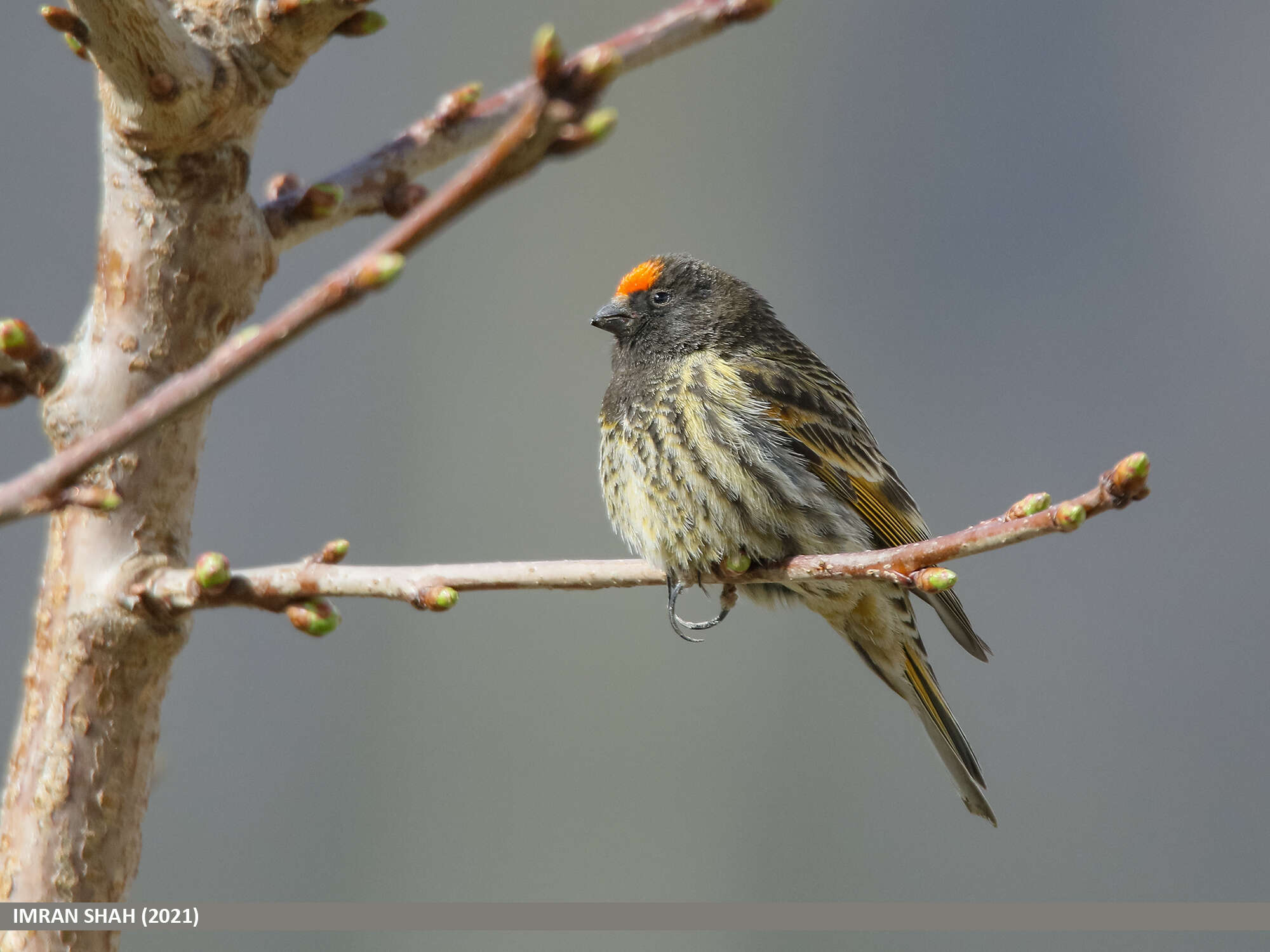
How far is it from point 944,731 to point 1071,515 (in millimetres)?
1916

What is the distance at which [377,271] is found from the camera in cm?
95

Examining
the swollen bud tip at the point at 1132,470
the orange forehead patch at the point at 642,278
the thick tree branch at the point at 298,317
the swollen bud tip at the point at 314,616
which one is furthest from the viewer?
the orange forehead patch at the point at 642,278

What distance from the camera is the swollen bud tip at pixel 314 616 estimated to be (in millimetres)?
1926

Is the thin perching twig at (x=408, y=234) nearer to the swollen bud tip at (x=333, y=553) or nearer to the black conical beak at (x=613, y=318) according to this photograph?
the swollen bud tip at (x=333, y=553)

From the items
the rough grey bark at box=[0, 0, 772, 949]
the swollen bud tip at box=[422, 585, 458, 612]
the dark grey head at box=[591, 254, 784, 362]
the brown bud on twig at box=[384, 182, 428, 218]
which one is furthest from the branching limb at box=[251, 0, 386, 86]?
the dark grey head at box=[591, 254, 784, 362]

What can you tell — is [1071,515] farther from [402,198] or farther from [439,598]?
[402,198]

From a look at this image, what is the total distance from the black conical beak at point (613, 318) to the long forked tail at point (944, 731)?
1.26m

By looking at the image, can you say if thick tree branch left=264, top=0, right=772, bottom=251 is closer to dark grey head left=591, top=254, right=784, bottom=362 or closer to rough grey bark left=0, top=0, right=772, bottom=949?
rough grey bark left=0, top=0, right=772, bottom=949

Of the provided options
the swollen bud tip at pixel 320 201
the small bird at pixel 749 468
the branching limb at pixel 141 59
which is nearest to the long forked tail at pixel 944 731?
the small bird at pixel 749 468

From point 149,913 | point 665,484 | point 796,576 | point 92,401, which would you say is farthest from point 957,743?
point 92,401

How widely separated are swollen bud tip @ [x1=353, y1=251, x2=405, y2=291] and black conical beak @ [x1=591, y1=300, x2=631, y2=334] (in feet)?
8.12

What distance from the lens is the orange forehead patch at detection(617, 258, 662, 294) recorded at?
3.49 metres

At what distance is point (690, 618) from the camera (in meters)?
6.08

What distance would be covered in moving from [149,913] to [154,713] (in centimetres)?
36
